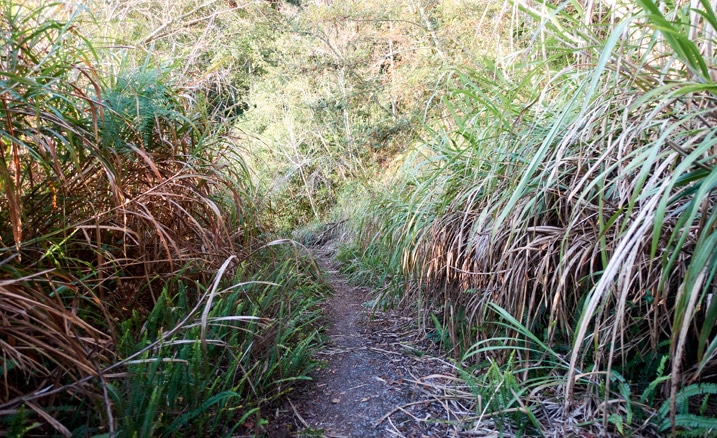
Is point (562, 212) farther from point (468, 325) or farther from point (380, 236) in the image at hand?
point (380, 236)

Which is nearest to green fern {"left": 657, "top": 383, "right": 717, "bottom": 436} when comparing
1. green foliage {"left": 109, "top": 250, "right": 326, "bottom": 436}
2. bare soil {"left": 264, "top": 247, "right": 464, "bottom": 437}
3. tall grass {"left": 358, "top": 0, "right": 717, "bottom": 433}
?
tall grass {"left": 358, "top": 0, "right": 717, "bottom": 433}

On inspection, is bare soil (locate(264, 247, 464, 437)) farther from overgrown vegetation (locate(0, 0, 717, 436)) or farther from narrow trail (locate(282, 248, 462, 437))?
overgrown vegetation (locate(0, 0, 717, 436))

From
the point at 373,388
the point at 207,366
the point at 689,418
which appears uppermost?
the point at 207,366

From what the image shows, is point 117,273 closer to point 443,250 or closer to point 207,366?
point 207,366

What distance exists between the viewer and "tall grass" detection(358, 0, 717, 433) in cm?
106

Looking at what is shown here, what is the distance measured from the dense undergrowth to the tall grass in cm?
85

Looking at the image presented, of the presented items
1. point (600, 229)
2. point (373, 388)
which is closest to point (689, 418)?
point (600, 229)

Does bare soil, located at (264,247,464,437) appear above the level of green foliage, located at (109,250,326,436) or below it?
below

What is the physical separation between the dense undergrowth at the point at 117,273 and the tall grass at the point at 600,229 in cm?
85

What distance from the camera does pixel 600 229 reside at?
126 centimetres

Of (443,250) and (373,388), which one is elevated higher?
(443,250)

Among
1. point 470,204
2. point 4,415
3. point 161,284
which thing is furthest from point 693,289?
point 161,284

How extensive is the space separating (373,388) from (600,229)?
Result: 1041 mm

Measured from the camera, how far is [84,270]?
1.56 meters
